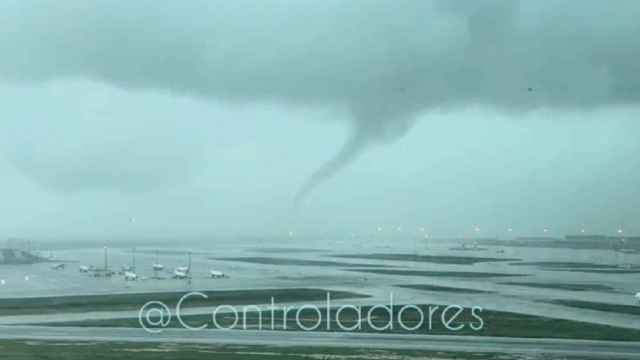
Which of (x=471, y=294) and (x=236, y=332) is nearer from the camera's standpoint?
(x=236, y=332)

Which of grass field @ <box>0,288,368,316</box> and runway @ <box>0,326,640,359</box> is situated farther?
grass field @ <box>0,288,368,316</box>

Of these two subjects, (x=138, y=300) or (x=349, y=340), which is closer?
(x=349, y=340)

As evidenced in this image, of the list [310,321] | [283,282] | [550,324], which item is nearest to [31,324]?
[310,321]

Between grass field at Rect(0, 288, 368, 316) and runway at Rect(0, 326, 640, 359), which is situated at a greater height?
runway at Rect(0, 326, 640, 359)

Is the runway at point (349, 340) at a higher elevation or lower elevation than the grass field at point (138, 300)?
higher

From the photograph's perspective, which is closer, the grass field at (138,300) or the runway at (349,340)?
the runway at (349,340)

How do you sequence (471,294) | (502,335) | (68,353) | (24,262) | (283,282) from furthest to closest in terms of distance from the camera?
(24,262) → (283,282) → (471,294) → (502,335) → (68,353)

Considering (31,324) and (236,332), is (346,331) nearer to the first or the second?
(236,332)

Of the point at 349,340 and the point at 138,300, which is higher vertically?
the point at 349,340
